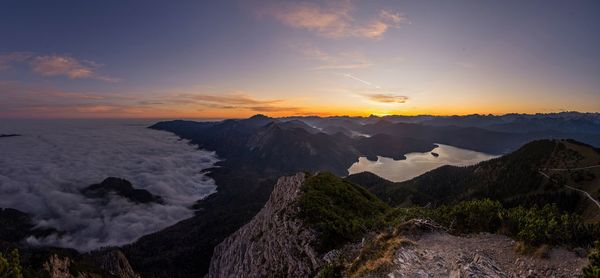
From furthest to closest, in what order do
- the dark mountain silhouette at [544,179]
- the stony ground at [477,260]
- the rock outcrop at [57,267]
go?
the dark mountain silhouette at [544,179] < the rock outcrop at [57,267] < the stony ground at [477,260]

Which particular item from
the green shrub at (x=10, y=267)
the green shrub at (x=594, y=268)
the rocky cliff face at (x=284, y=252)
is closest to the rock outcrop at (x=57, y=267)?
the rocky cliff face at (x=284, y=252)

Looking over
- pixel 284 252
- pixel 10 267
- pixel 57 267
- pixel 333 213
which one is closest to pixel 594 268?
pixel 10 267

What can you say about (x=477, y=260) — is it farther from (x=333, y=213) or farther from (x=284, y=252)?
(x=284, y=252)

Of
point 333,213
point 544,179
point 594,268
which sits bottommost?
point 544,179

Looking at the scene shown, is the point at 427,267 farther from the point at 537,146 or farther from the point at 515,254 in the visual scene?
the point at 537,146

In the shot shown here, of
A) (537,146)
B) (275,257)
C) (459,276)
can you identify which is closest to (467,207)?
(459,276)

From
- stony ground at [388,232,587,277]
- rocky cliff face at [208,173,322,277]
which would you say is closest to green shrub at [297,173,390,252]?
rocky cliff face at [208,173,322,277]

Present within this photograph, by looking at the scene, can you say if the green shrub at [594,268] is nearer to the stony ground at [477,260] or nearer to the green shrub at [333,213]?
the stony ground at [477,260]

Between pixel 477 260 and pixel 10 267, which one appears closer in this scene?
pixel 477 260

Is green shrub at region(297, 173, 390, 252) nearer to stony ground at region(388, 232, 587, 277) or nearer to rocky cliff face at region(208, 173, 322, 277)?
rocky cliff face at region(208, 173, 322, 277)
